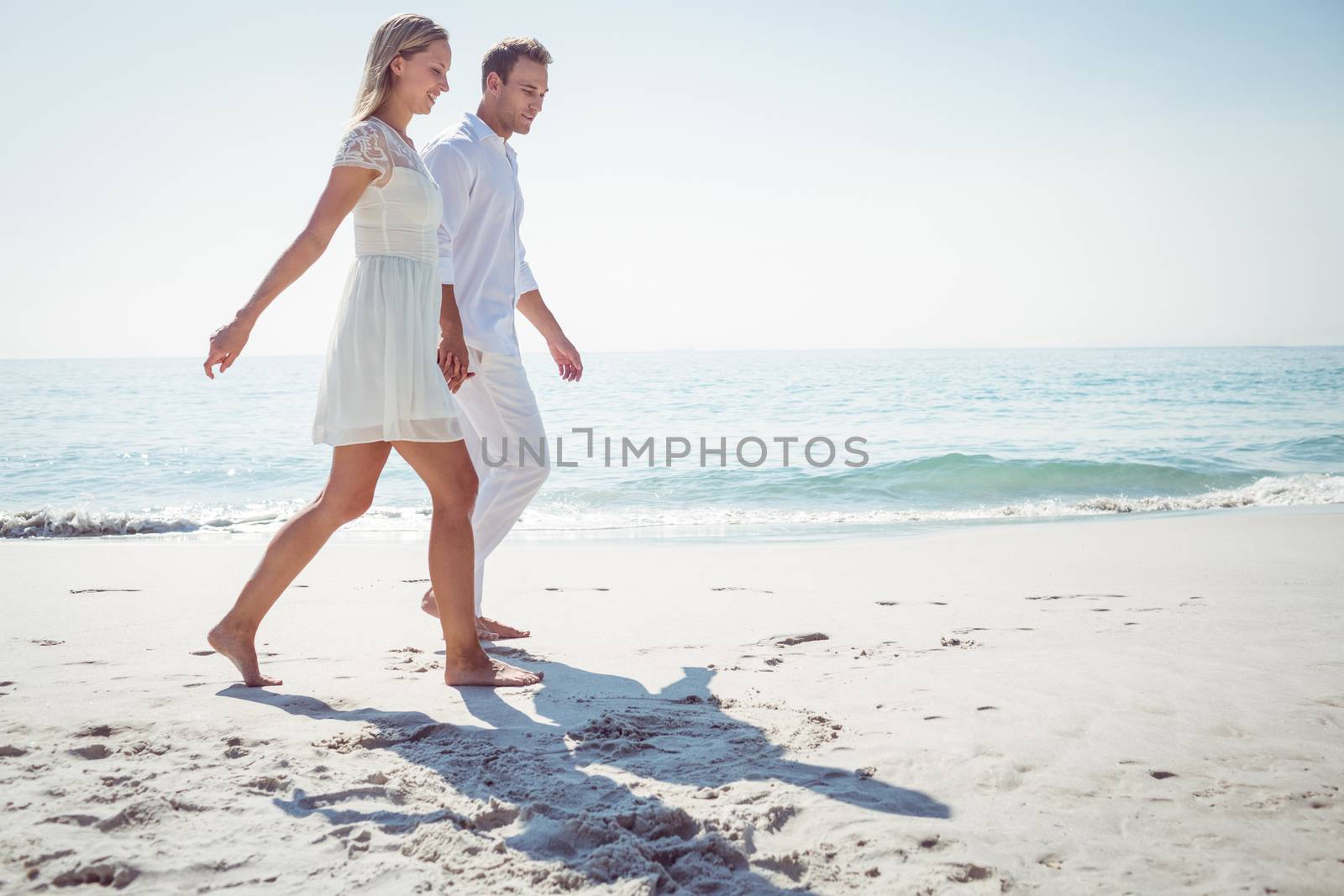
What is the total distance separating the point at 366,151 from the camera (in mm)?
2516

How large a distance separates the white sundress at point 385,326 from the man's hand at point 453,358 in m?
0.24

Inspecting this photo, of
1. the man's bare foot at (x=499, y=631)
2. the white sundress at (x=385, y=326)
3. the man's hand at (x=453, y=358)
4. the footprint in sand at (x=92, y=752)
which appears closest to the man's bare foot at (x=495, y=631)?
the man's bare foot at (x=499, y=631)

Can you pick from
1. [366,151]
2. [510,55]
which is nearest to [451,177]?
[510,55]

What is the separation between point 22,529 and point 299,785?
23.7 ft

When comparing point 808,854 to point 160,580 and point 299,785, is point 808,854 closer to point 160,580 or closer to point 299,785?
point 299,785

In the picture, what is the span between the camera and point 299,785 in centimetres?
195

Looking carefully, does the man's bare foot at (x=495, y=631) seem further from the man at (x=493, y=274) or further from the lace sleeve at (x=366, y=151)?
the lace sleeve at (x=366, y=151)

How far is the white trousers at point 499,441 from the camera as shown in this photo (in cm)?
330

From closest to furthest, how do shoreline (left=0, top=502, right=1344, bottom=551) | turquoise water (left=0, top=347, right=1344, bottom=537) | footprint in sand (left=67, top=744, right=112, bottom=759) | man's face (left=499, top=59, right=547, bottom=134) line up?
footprint in sand (left=67, top=744, right=112, bottom=759) → man's face (left=499, top=59, right=547, bottom=134) → shoreline (left=0, top=502, right=1344, bottom=551) → turquoise water (left=0, top=347, right=1344, bottom=537)

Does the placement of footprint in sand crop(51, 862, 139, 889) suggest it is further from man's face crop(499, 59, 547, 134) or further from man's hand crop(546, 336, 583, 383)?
man's face crop(499, 59, 547, 134)

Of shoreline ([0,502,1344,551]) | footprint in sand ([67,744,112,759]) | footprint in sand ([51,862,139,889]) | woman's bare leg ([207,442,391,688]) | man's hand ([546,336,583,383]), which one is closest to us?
footprint in sand ([51,862,139,889])

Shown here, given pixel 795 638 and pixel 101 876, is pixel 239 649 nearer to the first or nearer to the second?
pixel 101 876

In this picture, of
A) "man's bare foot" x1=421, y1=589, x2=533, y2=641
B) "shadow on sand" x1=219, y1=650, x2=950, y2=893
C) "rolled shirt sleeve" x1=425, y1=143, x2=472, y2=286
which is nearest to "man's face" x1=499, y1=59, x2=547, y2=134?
"rolled shirt sleeve" x1=425, y1=143, x2=472, y2=286

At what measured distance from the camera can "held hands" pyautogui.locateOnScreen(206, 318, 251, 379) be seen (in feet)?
7.45
